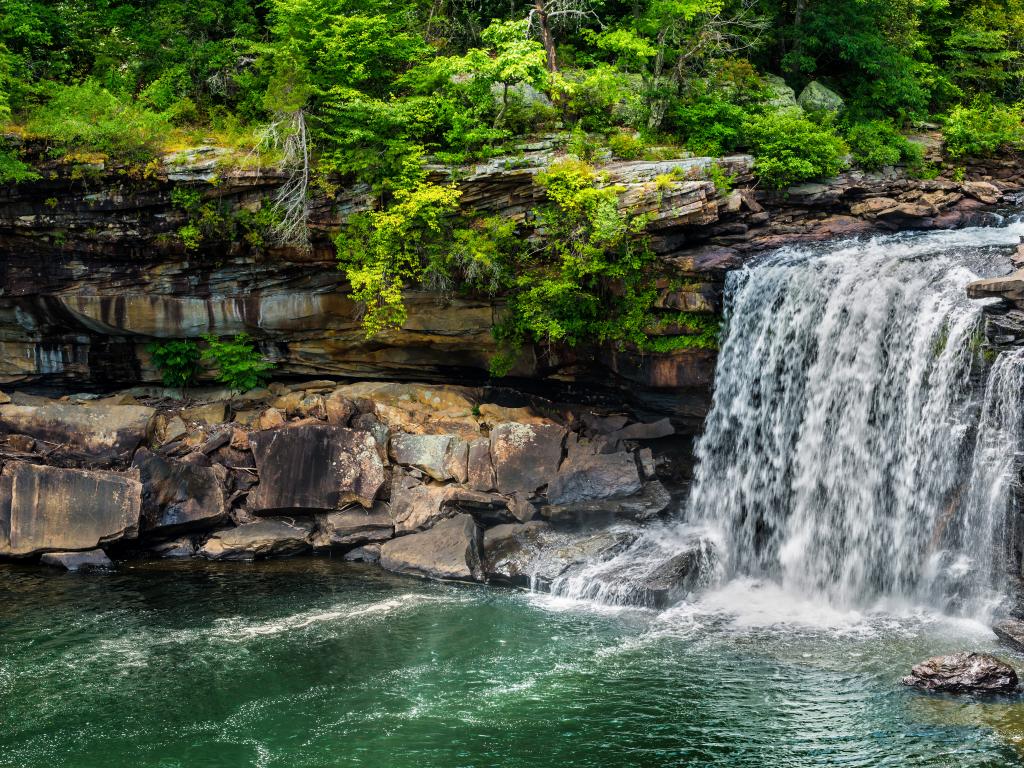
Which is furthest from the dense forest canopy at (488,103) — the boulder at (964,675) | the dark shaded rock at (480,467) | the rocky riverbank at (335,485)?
the boulder at (964,675)

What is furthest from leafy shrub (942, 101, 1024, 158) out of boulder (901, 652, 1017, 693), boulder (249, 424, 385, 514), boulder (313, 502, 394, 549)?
boulder (313, 502, 394, 549)

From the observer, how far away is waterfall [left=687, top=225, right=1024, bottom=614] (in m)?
14.9

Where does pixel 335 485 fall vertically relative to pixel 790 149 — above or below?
below

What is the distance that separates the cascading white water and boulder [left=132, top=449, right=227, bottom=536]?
7600mm

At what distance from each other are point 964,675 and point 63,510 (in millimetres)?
16169

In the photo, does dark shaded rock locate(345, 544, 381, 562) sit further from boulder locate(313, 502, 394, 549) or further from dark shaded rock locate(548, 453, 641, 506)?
dark shaded rock locate(548, 453, 641, 506)

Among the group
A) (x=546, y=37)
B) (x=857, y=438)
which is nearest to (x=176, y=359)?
(x=546, y=37)

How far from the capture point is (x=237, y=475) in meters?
19.9

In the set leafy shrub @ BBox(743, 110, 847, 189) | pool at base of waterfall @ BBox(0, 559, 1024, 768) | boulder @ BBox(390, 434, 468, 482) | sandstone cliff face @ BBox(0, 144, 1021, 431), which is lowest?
Answer: pool at base of waterfall @ BBox(0, 559, 1024, 768)

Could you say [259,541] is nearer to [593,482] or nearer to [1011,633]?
[593,482]

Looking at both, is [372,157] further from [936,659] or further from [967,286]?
[936,659]

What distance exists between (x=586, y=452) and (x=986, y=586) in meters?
8.07

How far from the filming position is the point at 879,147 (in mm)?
21922

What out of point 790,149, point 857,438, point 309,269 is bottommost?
point 857,438
